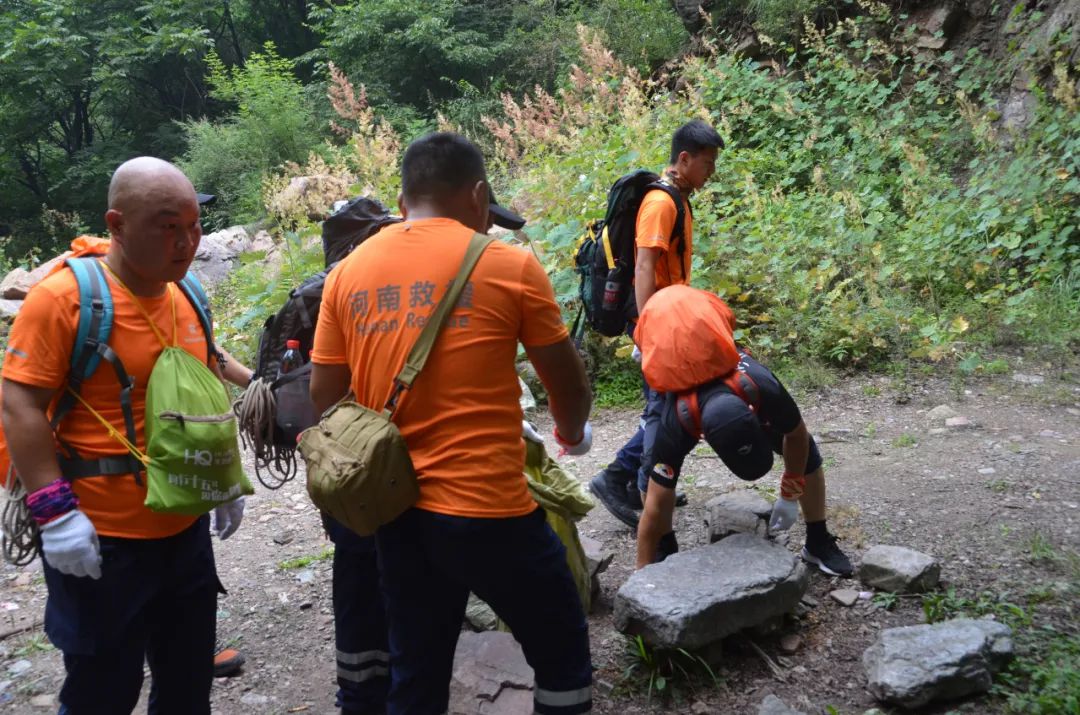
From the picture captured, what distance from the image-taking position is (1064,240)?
5844 mm

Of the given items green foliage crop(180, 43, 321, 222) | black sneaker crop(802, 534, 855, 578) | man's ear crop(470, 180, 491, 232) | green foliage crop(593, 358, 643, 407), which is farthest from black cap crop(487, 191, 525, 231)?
green foliage crop(180, 43, 321, 222)

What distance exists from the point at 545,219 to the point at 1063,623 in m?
5.42

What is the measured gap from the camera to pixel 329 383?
2.15 metres

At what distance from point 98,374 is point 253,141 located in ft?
47.1

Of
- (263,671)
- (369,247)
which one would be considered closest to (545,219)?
(263,671)

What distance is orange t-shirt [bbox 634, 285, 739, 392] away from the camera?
9.72 ft

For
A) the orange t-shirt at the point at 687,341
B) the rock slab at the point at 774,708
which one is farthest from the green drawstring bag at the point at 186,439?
the rock slab at the point at 774,708

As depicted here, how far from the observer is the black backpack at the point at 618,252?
3.76m

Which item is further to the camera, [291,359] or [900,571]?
[900,571]

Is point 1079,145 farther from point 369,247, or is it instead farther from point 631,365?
point 369,247

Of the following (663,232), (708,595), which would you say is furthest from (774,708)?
(663,232)

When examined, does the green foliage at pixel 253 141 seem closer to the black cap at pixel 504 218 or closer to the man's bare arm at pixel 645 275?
the man's bare arm at pixel 645 275

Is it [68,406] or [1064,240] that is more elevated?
[68,406]

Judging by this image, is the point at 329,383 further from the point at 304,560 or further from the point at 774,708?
the point at 304,560
